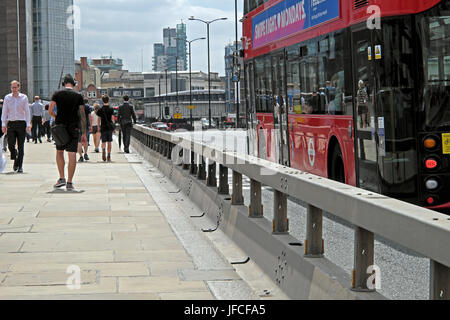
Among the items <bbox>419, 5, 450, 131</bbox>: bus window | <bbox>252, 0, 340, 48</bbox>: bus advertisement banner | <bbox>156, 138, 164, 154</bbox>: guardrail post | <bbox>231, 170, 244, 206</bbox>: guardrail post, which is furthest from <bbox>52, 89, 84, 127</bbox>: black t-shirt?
<bbox>419, 5, 450, 131</bbox>: bus window

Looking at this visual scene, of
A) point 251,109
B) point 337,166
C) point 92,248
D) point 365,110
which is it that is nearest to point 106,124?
point 251,109

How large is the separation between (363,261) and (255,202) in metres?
3.53

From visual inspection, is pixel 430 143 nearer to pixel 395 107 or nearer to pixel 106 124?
pixel 395 107

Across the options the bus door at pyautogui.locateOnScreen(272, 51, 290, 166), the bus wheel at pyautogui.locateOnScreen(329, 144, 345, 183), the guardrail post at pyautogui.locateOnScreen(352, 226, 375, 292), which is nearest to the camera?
the guardrail post at pyautogui.locateOnScreen(352, 226, 375, 292)

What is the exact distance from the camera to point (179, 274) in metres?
7.30

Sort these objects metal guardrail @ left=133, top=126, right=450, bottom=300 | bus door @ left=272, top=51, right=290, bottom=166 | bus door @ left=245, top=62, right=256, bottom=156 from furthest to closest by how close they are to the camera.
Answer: bus door @ left=245, top=62, right=256, bottom=156 → bus door @ left=272, top=51, right=290, bottom=166 → metal guardrail @ left=133, top=126, right=450, bottom=300

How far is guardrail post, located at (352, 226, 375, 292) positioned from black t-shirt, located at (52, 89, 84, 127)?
420 inches

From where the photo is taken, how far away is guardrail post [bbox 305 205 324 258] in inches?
236

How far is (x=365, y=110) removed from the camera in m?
10.9

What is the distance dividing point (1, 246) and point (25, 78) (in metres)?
104

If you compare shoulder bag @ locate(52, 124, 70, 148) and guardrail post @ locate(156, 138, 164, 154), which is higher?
shoulder bag @ locate(52, 124, 70, 148)

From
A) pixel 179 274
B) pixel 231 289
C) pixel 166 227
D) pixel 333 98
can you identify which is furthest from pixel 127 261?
pixel 333 98

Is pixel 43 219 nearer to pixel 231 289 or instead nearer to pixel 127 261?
pixel 127 261

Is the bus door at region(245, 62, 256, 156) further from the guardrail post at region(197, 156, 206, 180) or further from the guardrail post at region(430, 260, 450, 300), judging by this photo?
the guardrail post at region(430, 260, 450, 300)
